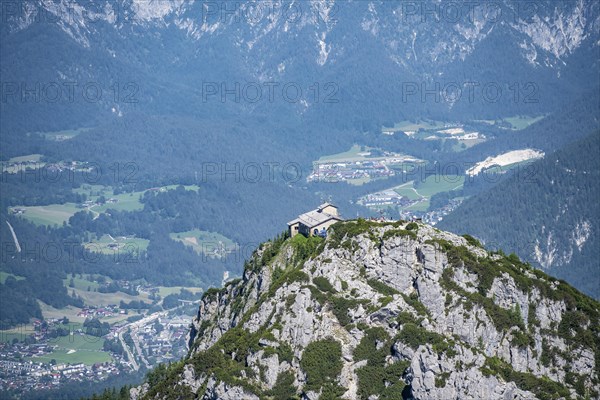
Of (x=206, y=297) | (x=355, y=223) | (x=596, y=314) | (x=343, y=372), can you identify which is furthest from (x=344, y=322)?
(x=206, y=297)

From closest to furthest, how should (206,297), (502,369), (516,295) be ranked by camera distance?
1. (502,369)
2. (516,295)
3. (206,297)

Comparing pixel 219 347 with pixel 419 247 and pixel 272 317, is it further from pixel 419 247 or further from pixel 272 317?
pixel 419 247

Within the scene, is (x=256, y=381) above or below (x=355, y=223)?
below

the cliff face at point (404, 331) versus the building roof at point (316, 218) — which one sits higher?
the building roof at point (316, 218)

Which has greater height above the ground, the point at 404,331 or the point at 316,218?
the point at 316,218

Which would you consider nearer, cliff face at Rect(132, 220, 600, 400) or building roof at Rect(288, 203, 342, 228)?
cliff face at Rect(132, 220, 600, 400)

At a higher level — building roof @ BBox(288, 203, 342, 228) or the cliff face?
building roof @ BBox(288, 203, 342, 228)

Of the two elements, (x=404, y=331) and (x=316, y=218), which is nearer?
(x=404, y=331)

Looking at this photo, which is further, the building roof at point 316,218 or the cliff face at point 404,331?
the building roof at point 316,218
